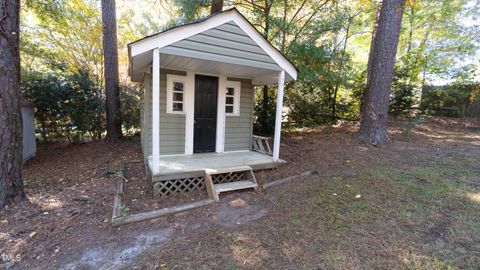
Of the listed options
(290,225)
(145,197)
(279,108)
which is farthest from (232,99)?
(290,225)

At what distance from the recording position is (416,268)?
1968mm

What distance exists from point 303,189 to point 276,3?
6.78m

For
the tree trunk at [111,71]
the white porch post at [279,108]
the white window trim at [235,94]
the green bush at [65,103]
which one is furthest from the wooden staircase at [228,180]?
the green bush at [65,103]

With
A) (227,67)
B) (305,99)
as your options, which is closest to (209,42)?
(227,67)

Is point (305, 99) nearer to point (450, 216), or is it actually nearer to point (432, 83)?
point (432, 83)

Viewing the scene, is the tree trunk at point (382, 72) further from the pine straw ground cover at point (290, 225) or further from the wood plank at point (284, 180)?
the wood plank at point (284, 180)

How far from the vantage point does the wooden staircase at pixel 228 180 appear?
3.81 meters

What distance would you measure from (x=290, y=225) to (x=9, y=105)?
398cm

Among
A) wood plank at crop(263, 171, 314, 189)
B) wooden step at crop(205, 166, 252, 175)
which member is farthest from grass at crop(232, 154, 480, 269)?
wooden step at crop(205, 166, 252, 175)

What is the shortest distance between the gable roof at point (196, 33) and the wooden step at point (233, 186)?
8.27 feet

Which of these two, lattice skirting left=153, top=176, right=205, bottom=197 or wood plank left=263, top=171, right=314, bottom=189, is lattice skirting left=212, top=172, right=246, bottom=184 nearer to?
lattice skirting left=153, top=176, right=205, bottom=197

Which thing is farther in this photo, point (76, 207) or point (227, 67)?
point (227, 67)

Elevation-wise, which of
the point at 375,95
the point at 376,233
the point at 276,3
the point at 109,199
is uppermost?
the point at 276,3

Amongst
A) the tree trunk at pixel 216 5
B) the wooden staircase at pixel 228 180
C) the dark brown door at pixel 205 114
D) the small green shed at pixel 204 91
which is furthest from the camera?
the tree trunk at pixel 216 5
